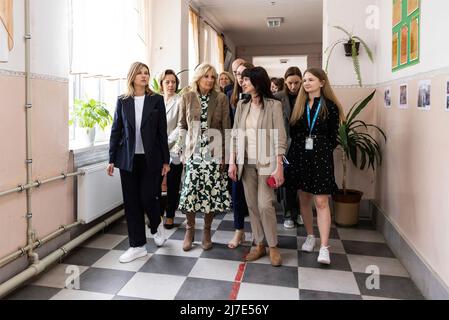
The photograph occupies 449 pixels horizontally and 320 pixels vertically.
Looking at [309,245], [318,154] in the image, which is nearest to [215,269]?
[309,245]

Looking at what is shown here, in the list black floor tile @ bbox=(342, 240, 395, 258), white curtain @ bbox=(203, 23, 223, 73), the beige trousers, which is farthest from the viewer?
white curtain @ bbox=(203, 23, 223, 73)

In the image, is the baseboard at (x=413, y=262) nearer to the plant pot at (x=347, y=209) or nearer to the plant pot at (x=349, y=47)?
the plant pot at (x=347, y=209)

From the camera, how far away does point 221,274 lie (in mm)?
2656

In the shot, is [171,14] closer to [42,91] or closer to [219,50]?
[42,91]

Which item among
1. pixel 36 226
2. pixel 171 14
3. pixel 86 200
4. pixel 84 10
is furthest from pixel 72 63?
pixel 171 14

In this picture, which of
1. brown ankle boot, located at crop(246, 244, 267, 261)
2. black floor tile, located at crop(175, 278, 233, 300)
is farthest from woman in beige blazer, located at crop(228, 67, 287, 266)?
black floor tile, located at crop(175, 278, 233, 300)

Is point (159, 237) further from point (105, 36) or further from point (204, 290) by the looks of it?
point (105, 36)

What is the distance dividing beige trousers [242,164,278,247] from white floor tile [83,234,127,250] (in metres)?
1.26

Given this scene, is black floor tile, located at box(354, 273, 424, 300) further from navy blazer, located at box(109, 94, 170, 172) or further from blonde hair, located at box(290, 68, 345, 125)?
navy blazer, located at box(109, 94, 170, 172)

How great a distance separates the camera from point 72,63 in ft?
10.3

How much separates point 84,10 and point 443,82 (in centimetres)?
283

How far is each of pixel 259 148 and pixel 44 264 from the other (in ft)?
5.45

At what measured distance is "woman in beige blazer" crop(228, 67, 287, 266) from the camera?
2668 mm

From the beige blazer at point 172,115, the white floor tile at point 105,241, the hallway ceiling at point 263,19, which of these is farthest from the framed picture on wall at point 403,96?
the hallway ceiling at point 263,19
